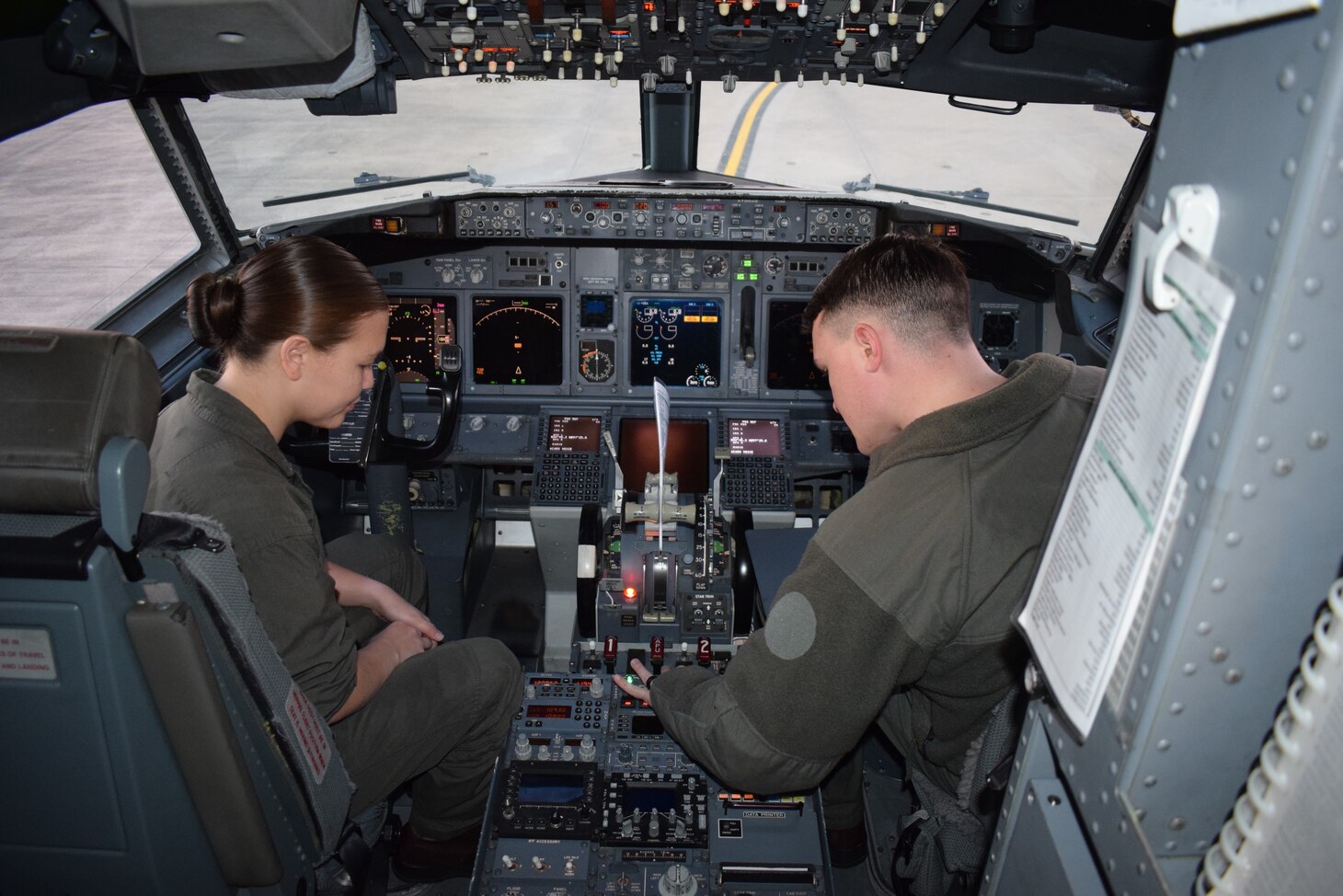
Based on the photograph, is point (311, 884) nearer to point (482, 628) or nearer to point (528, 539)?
point (482, 628)

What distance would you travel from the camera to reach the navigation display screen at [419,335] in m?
3.94

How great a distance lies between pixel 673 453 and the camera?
151 inches

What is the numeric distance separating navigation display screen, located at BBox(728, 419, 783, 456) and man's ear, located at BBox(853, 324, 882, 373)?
2.01m

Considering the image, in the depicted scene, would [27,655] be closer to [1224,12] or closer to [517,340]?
[1224,12]

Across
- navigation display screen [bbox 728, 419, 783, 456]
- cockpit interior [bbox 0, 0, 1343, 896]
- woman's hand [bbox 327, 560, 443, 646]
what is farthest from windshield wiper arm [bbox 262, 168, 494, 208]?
woman's hand [bbox 327, 560, 443, 646]

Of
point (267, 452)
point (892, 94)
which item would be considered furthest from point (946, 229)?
point (892, 94)

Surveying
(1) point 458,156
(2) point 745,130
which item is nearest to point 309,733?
(1) point 458,156

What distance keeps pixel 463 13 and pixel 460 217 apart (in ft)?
3.75

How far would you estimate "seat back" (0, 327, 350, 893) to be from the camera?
49.6 inches

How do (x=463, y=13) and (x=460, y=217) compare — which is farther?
(x=460, y=217)

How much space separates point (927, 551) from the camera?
5.17 feet

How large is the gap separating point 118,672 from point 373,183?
2.92m

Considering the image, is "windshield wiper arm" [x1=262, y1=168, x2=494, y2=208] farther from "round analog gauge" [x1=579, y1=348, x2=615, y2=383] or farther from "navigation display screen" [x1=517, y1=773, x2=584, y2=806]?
"navigation display screen" [x1=517, y1=773, x2=584, y2=806]

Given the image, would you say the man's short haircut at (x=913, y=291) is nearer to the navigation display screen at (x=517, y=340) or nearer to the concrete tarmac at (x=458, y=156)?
the concrete tarmac at (x=458, y=156)
